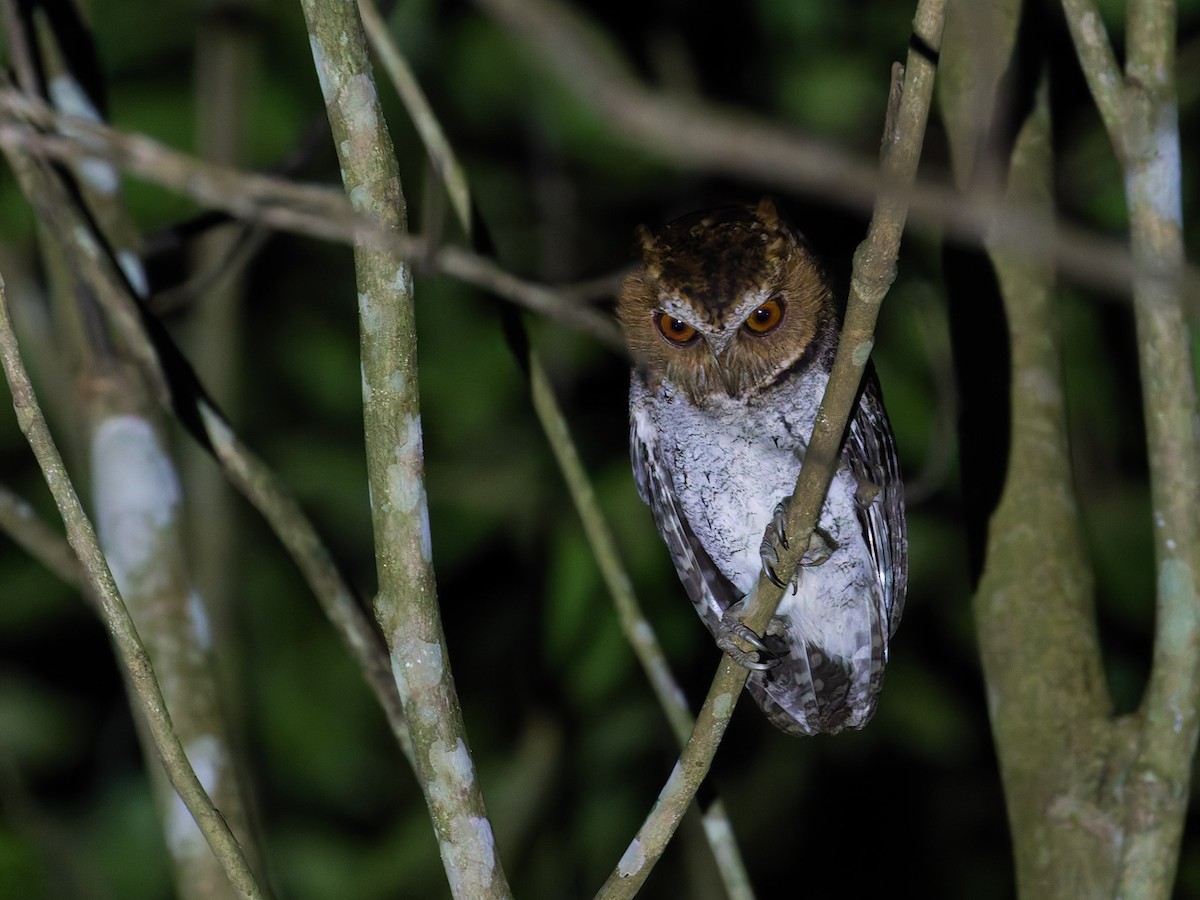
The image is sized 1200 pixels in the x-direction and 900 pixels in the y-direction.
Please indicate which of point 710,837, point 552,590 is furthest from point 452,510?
point 710,837

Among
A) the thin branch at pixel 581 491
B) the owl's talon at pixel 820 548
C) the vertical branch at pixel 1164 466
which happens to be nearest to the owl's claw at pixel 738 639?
the thin branch at pixel 581 491

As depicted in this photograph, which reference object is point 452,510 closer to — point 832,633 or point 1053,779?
point 832,633

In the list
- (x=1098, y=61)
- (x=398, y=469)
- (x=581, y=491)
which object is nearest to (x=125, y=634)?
(x=398, y=469)

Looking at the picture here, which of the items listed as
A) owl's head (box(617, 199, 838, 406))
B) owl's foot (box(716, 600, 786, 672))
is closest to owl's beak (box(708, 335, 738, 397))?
owl's head (box(617, 199, 838, 406))

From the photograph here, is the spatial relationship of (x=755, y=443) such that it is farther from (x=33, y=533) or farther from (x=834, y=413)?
(x=33, y=533)

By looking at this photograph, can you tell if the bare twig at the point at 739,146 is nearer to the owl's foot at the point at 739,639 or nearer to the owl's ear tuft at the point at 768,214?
the owl's foot at the point at 739,639

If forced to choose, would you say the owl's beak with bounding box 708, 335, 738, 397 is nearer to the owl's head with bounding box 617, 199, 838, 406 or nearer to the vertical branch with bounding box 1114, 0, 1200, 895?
the owl's head with bounding box 617, 199, 838, 406

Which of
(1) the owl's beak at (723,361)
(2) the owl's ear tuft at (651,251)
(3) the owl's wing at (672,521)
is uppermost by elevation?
(2) the owl's ear tuft at (651,251)
